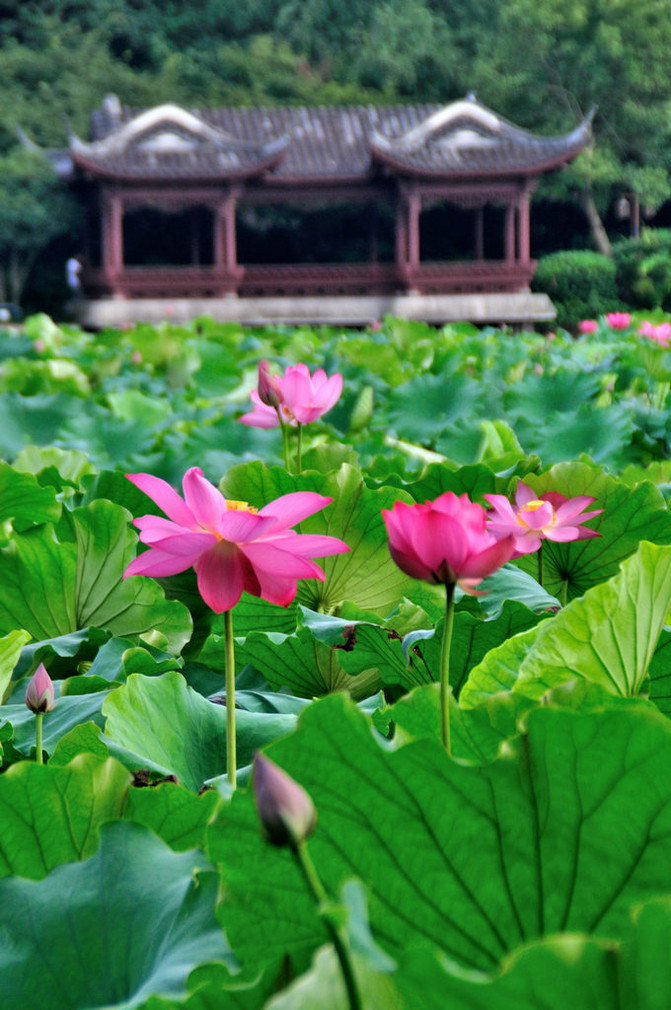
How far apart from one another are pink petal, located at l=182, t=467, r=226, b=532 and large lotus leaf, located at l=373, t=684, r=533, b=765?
0.12 m

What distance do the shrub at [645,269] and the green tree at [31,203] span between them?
342 inches

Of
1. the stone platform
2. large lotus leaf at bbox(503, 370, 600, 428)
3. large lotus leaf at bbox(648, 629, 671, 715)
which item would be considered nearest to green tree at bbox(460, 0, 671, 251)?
the stone platform

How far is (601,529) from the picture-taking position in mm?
811

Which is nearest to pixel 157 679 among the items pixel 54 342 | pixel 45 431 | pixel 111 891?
pixel 111 891

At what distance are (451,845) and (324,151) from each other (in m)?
17.6

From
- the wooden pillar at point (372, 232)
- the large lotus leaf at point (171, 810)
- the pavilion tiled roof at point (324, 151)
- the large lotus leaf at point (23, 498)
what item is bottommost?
the wooden pillar at point (372, 232)

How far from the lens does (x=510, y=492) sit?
35.1 inches

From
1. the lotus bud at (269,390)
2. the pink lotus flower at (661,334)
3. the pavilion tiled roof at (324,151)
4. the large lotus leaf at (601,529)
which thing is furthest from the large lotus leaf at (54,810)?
the pavilion tiled roof at (324,151)

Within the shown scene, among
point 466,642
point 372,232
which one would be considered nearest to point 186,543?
point 466,642

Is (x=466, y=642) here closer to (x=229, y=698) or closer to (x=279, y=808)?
(x=229, y=698)

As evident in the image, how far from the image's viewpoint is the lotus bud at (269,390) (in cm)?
95

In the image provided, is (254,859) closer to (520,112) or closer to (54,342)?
(54,342)

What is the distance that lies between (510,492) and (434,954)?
66 centimetres

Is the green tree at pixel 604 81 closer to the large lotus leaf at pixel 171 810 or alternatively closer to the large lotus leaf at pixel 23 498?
the large lotus leaf at pixel 23 498
